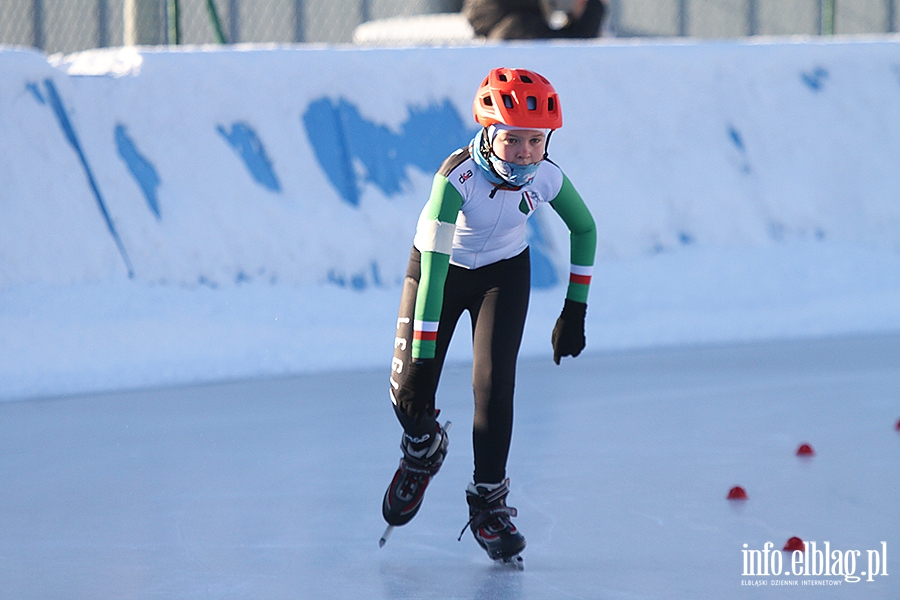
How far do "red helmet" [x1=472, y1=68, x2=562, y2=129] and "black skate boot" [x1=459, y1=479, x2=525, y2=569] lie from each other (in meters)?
1.03

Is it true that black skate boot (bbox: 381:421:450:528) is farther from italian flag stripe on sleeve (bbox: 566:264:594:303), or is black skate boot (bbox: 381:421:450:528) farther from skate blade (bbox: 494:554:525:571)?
italian flag stripe on sleeve (bbox: 566:264:594:303)

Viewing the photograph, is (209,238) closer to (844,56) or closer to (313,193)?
(313,193)

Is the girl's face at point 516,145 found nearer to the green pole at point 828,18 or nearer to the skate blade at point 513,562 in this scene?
the skate blade at point 513,562

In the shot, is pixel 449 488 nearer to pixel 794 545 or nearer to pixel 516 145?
pixel 794 545

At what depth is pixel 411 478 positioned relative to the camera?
3.66m

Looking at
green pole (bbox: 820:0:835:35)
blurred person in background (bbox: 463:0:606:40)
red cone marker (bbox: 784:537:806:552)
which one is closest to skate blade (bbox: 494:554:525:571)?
red cone marker (bbox: 784:537:806:552)

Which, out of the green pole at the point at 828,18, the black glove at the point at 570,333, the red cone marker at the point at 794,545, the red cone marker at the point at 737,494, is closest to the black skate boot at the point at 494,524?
the black glove at the point at 570,333

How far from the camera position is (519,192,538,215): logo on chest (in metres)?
3.63

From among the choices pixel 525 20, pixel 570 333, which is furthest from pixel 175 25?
pixel 570 333

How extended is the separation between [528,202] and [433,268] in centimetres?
39

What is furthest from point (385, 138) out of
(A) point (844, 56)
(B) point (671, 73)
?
(A) point (844, 56)

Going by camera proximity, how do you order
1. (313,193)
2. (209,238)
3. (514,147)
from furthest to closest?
(313,193) < (209,238) < (514,147)

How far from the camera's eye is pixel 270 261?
6871 millimetres

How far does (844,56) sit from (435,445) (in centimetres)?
654
